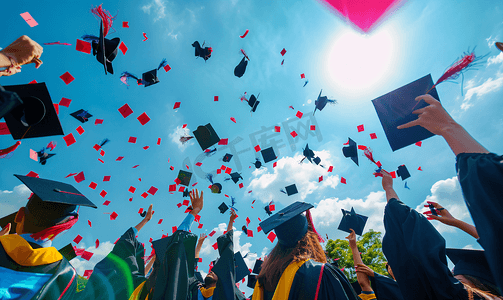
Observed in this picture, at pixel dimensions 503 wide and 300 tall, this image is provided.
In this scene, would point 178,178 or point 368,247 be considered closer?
point 178,178

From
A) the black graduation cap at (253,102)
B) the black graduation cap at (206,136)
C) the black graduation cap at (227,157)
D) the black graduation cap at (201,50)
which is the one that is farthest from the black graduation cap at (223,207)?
the black graduation cap at (201,50)

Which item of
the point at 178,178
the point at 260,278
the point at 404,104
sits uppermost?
the point at 178,178

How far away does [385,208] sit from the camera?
6.15ft

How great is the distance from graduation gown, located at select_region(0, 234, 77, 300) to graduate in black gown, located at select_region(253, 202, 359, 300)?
6.94 ft

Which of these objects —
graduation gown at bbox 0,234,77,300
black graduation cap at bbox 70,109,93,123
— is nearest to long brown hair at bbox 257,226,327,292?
graduation gown at bbox 0,234,77,300

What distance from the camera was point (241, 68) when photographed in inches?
292

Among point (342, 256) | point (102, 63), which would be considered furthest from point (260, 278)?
point (342, 256)

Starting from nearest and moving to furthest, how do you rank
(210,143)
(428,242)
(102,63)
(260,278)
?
1. (428,242)
2. (260,278)
3. (102,63)
4. (210,143)

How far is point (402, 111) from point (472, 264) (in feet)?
6.44

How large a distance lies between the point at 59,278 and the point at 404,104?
4755 mm

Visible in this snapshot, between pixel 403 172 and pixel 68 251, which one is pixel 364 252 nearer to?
pixel 403 172

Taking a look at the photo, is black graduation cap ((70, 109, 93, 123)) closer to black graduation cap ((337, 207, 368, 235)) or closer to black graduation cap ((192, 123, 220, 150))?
black graduation cap ((192, 123, 220, 150))

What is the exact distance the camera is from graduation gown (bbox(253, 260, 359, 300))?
6.44ft

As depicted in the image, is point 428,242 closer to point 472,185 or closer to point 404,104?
point 472,185
